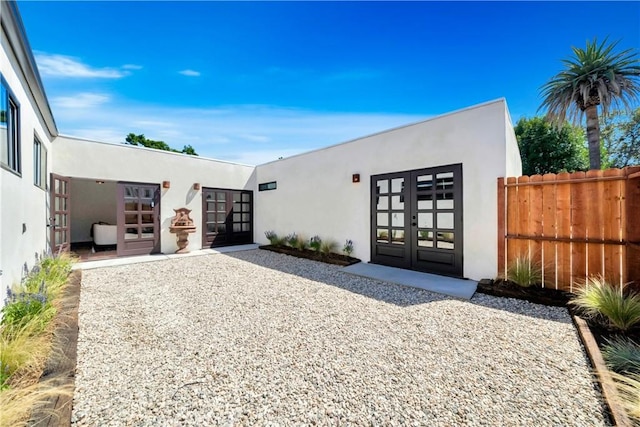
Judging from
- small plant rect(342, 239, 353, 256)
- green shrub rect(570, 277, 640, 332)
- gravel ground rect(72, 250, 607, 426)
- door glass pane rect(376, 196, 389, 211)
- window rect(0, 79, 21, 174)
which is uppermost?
window rect(0, 79, 21, 174)

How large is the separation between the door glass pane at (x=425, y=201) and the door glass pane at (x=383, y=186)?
33.3 inches

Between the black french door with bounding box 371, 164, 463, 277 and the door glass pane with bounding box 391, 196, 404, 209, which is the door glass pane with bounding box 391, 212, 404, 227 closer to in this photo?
the black french door with bounding box 371, 164, 463, 277

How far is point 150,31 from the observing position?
5.35m

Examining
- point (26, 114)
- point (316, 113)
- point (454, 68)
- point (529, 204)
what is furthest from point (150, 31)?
point (529, 204)

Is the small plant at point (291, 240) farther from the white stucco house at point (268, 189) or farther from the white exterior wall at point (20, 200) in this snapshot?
the white exterior wall at point (20, 200)

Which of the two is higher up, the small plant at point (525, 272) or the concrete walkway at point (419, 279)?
the small plant at point (525, 272)

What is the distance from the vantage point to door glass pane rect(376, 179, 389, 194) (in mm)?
6109

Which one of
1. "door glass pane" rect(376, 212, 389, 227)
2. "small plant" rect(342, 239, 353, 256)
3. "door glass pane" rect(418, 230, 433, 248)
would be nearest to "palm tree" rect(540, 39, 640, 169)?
"door glass pane" rect(418, 230, 433, 248)

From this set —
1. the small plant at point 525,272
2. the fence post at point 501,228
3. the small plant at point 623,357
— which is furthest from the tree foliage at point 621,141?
the small plant at point 623,357

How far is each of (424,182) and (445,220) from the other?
0.92 meters

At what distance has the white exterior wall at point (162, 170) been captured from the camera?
21.3 ft

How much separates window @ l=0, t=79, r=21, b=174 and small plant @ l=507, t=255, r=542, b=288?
6969mm

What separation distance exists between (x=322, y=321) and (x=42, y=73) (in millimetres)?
5561

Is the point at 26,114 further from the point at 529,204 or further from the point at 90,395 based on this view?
the point at 529,204
